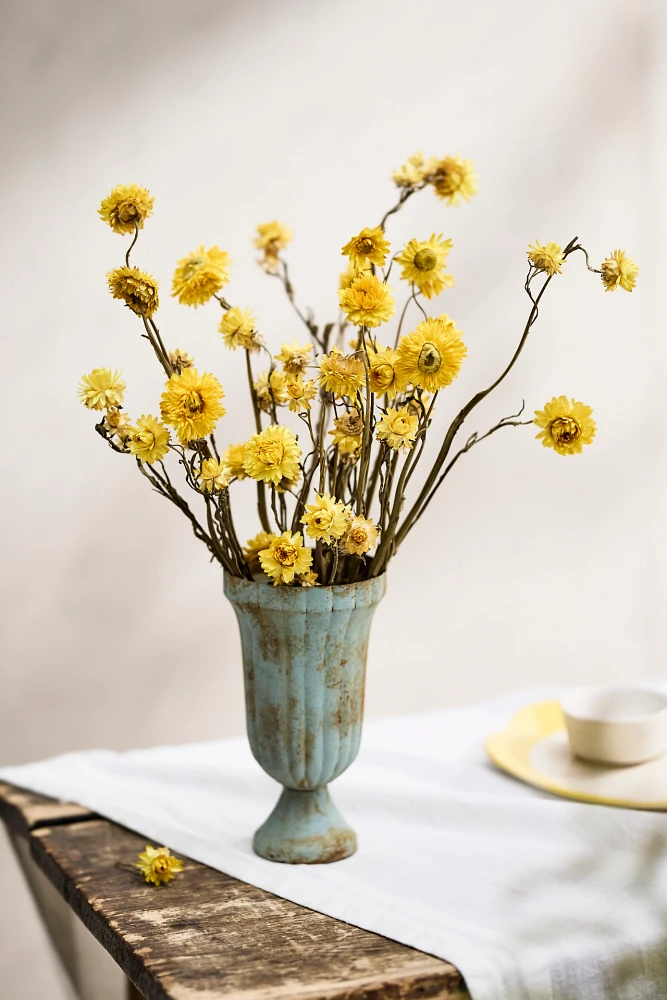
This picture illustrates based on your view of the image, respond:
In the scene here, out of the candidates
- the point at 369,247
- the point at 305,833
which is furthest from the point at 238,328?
the point at 305,833

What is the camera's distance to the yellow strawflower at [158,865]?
0.90 m

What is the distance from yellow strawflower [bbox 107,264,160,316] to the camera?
0.84 meters

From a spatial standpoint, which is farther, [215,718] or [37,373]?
[215,718]

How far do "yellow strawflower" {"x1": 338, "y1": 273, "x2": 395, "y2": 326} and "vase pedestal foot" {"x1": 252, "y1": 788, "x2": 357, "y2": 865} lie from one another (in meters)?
0.43

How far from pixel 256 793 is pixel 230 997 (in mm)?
419

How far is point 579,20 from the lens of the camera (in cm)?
186

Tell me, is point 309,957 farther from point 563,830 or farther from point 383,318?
point 383,318

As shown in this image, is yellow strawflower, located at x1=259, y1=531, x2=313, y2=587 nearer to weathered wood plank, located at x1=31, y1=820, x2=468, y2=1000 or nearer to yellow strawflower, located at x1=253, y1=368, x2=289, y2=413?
yellow strawflower, located at x1=253, y1=368, x2=289, y2=413

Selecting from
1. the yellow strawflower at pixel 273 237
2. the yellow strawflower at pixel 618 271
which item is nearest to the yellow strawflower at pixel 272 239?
the yellow strawflower at pixel 273 237

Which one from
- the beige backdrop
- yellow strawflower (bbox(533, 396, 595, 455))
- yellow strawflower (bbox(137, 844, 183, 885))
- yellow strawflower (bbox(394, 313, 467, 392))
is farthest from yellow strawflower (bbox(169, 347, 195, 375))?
the beige backdrop

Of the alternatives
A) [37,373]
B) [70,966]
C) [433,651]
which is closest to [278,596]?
[70,966]

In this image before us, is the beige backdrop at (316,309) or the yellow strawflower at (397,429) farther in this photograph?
the beige backdrop at (316,309)

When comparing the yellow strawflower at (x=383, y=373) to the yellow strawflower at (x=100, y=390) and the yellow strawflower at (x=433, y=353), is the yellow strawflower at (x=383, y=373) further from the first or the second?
the yellow strawflower at (x=100, y=390)

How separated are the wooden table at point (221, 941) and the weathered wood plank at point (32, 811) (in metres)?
0.06
